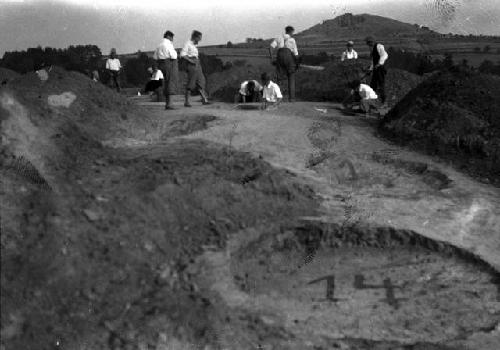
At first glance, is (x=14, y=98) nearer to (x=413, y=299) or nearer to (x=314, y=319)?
(x=314, y=319)

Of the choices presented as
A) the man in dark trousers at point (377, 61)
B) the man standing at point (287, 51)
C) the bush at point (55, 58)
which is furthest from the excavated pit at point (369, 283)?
the bush at point (55, 58)

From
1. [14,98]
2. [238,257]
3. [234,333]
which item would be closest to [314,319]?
[234,333]

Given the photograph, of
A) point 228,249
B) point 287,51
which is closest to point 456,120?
point 287,51

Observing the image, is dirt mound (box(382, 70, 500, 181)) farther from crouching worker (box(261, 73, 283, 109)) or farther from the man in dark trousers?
crouching worker (box(261, 73, 283, 109))

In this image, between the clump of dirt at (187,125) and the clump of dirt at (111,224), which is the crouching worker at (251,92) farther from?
the clump of dirt at (111,224)

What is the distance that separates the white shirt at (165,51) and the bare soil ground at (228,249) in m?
3.16

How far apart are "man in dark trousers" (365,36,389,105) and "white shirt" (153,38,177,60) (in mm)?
4095

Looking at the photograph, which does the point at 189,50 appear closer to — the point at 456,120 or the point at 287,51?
the point at 287,51

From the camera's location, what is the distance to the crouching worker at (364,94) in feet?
38.5

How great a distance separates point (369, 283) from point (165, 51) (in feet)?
22.4

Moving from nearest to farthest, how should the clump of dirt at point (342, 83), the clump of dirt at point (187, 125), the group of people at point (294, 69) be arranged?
the clump of dirt at point (187, 125), the group of people at point (294, 69), the clump of dirt at point (342, 83)

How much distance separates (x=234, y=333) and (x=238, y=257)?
1.36 m

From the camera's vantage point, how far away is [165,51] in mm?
11023

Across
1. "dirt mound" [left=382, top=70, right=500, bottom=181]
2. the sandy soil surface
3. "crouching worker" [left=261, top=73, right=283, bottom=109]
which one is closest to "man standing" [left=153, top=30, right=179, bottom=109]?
"crouching worker" [left=261, top=73, right=283, bottom=109]
